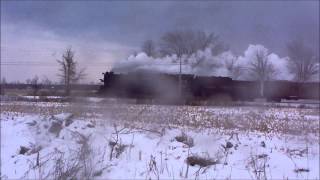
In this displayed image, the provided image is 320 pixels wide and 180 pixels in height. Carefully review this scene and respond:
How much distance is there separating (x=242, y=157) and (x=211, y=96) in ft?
93.4

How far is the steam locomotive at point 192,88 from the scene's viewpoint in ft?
109

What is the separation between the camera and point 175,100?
100 feet

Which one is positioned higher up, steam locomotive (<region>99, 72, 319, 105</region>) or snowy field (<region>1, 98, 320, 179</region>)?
steam locomotive (<region>99, 72, 319, 105</region>)

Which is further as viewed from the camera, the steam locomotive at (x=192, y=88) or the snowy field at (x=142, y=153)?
the steam locomotive at (x=192, y=88)

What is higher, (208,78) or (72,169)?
(208,78)

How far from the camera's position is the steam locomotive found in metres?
33.3

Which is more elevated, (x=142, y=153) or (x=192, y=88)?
(x=192, y=88)

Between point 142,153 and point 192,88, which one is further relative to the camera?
point 192,88

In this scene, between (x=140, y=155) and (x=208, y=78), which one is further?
(x=208, y=78)

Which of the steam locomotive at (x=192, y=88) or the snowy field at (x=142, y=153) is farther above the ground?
the steam locomotive at (x=192, y=88)

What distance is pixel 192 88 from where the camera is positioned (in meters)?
36.0

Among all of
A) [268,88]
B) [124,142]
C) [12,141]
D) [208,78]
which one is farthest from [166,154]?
[268,88]

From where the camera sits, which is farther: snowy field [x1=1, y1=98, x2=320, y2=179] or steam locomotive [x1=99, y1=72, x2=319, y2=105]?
steam locomotive [x1=99, y1=72, x2=319, y2=105]

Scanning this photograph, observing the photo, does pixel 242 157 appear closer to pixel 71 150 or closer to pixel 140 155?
pixel 140 155
